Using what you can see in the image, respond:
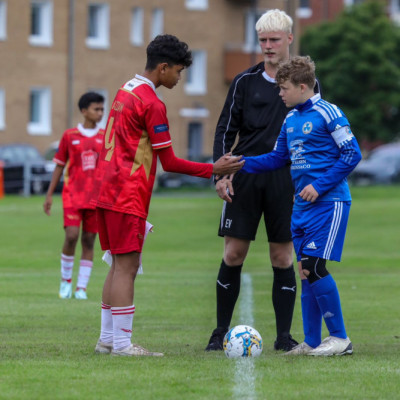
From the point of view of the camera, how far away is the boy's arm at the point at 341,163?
7.51 metres

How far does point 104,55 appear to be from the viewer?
167 ft

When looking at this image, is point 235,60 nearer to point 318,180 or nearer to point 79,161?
point 79,161

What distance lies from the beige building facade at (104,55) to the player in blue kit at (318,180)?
4087 centimetres

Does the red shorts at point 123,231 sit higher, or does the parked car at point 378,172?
the red shorts at point 123,231

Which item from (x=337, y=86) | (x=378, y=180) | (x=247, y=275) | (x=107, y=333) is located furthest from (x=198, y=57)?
(x=107, y=333)

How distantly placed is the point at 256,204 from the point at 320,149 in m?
0.94

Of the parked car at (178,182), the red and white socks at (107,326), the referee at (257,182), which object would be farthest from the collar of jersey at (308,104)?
the parked car at (178,182)

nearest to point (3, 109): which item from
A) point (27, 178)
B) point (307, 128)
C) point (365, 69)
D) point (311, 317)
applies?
point (27, 178)

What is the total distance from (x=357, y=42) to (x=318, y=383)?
172 feet

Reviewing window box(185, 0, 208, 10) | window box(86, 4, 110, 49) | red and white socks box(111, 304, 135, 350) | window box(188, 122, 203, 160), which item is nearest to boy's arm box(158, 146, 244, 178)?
red and white socks box(111, 304, 135, 350)

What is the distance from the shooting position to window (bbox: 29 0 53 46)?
48594 mm

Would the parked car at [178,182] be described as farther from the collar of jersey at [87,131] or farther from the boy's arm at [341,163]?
the boy's arm at [341,163]

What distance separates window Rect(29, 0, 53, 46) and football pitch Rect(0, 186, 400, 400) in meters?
27.1

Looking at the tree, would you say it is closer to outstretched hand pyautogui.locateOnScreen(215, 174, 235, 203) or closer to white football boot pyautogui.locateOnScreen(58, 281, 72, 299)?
white football boot pyautogui.locateOnScreen(58, 281, 72, 299)
